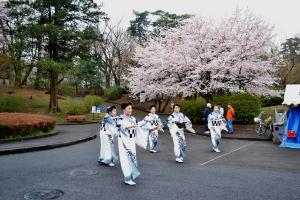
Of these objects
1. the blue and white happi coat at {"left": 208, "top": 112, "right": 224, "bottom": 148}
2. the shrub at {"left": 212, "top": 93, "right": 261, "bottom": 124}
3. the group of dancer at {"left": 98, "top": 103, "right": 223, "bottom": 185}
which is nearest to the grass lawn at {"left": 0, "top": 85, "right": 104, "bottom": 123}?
the shrub at {"left": 212, "top": 93, "right": 261, "bottom": 124}

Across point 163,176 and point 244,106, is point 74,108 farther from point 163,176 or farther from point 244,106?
point 163,176

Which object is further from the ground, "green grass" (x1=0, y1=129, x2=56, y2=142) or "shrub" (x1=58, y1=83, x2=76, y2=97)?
"shrub" (x1=58, y1=83, x2=76, y2=97)

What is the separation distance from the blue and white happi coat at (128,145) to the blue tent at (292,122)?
29.4 ft

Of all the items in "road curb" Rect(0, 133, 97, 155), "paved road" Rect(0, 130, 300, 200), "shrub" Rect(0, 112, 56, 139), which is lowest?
"road curb" Rect(0, 133, 97, 155)

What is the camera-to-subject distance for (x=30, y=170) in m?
9.88

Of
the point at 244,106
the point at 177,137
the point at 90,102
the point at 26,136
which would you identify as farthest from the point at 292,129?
the point at 90,102

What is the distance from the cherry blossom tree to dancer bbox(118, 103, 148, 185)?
15.4 metres

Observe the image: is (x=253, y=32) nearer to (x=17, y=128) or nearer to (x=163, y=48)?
(x=163, y=48)

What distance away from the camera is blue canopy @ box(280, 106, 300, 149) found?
52.0 ft

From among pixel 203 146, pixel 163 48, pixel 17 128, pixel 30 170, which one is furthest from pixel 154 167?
pixel 163 48

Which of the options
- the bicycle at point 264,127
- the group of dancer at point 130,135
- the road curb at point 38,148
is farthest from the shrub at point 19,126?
the bicycle at point 264,127

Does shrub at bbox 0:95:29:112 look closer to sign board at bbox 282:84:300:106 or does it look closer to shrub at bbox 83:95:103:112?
shrub at bbox 83:95:103:112

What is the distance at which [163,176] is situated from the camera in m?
9.20

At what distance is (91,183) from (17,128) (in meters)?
10.3
